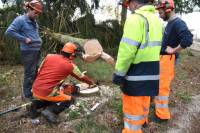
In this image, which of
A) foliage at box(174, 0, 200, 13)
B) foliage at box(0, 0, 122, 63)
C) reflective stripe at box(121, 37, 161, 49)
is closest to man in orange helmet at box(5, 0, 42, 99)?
reflective stripe at box(121, 37, 161, 49)

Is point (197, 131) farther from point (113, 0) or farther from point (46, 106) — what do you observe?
point (113, 0)

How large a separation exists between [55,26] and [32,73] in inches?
121

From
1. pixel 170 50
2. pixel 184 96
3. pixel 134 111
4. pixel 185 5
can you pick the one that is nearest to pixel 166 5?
pixel 170 50

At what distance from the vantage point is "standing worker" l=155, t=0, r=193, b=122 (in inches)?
213

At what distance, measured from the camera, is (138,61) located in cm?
440

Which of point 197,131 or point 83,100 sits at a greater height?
point 83,100

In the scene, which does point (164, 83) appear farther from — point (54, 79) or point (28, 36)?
point (28, 36)

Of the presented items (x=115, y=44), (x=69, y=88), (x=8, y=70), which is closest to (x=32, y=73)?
(x=69, y=88)

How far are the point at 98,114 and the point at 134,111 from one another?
147 centimetres

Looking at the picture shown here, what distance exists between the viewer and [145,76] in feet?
14.7

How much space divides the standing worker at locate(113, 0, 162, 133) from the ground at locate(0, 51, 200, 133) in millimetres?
1067

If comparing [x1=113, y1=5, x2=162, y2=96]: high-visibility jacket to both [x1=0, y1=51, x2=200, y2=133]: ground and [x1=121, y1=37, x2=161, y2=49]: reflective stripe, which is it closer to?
[x1=121, y1=37, x2=161, y2=49]: reflective stripe

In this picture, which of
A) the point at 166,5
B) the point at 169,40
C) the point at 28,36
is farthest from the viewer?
the point at 28,36

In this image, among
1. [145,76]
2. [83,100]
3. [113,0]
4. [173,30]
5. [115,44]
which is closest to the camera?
[145,76]
